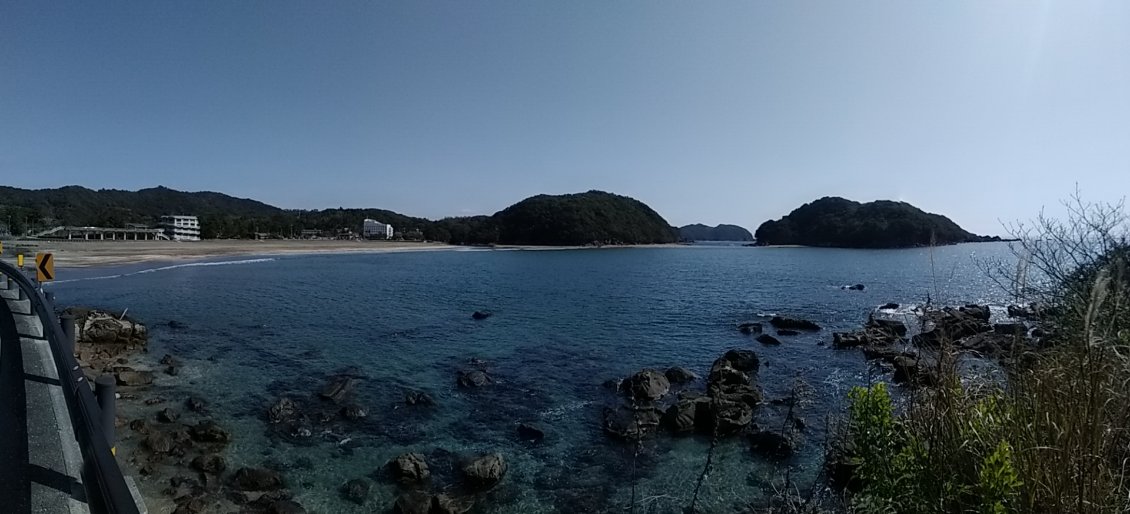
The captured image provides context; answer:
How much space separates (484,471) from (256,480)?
4676 mm

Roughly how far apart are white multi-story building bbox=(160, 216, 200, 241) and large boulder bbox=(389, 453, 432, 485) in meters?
150

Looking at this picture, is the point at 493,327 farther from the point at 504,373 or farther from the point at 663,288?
the point at 663,288

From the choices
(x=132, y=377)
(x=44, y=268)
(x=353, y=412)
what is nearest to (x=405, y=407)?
(x=353, y=412)

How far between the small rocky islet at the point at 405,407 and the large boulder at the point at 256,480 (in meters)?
0.02

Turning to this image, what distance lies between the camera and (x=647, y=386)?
1767 centimetres

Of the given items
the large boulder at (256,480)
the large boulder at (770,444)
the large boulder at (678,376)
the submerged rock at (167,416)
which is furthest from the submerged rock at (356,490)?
the large boulder at (678,376)

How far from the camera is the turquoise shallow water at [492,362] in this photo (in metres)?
11.7

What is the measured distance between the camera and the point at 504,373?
67.2ft

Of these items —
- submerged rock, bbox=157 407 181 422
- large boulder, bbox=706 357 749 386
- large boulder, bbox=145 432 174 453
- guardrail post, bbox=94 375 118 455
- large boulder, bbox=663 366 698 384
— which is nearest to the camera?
guardrail post, bbox=94 375 118 455

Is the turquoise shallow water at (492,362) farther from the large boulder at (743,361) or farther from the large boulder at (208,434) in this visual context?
the large boulder at (743,361)

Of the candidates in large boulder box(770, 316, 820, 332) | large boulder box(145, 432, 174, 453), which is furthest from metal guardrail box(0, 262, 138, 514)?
large boulder box(770, 316, 820, 332)

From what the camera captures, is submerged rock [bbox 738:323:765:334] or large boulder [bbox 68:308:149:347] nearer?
large boulder [bbox 68:308:149:347]

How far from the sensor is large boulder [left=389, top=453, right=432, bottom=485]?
1128cm

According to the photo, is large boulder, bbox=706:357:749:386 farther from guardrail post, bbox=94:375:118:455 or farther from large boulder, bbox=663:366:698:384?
guardrail post, bbox=94:375:118:455
